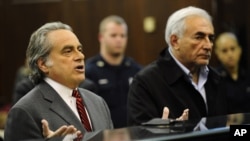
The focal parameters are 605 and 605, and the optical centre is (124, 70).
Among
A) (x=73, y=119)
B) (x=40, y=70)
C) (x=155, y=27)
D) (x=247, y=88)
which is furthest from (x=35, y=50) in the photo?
(x=155, y=27)

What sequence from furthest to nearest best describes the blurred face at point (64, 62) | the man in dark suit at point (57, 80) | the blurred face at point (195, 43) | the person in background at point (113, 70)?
the person in background at point (113, 70)
the blurred face at point (195, 43)
the blurred face at point (64, 62)
the man in dark suit at point (57, 80)

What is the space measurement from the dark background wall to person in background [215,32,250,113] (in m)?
0.59

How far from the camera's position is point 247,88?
16.3 ft

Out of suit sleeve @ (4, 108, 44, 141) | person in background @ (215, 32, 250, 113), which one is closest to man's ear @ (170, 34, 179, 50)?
suit sleeve @ (4, 108, 44, 141)

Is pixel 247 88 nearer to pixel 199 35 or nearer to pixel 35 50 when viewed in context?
pixel 199 35

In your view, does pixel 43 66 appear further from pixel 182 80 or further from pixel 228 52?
pixel 228 52

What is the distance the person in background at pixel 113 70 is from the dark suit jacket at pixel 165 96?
154cm

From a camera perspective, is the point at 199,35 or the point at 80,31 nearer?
the point at 199,35

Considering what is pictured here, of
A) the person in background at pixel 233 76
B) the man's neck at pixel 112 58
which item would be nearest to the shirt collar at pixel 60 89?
the person in background at pixel 233 76

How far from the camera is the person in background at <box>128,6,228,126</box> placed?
328 centimetres

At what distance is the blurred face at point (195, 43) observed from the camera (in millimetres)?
3395

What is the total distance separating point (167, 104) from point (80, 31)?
13.7ft

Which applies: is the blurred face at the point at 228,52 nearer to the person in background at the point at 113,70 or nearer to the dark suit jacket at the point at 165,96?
the person in background at the point at 113,70

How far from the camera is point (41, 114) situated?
2781 millimetres
